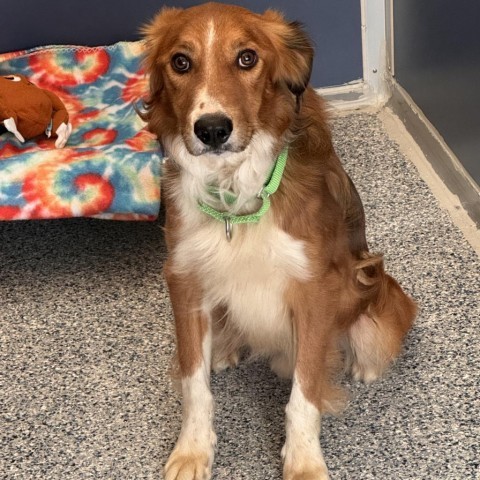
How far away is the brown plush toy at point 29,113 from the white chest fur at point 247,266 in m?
0.86

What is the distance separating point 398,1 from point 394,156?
0.51 m

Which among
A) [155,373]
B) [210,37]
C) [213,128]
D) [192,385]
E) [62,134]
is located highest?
[210,37]

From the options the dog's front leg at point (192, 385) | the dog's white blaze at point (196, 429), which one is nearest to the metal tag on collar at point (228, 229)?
the dog's front leg at point (192, 385)

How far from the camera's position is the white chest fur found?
5.30 feet

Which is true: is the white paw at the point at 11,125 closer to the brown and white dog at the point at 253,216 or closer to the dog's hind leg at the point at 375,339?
the brown and white dog at the point at 253,216

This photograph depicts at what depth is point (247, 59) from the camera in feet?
4.98

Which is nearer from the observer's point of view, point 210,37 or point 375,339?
point 210,37

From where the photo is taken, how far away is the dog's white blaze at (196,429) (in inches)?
63.9

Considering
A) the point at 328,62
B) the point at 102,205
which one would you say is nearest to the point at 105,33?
the point at 328,62

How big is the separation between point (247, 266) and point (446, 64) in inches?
42.5

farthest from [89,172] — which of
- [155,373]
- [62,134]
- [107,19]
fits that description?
Result: [107,19]

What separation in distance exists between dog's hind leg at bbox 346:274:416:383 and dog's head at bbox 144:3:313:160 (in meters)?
0.47

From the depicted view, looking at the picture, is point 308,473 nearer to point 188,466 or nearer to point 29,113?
point 188,466

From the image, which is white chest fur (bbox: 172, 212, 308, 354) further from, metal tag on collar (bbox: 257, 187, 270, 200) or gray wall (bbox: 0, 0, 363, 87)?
gray wall (bbox: 0, 0, 363, 87)
